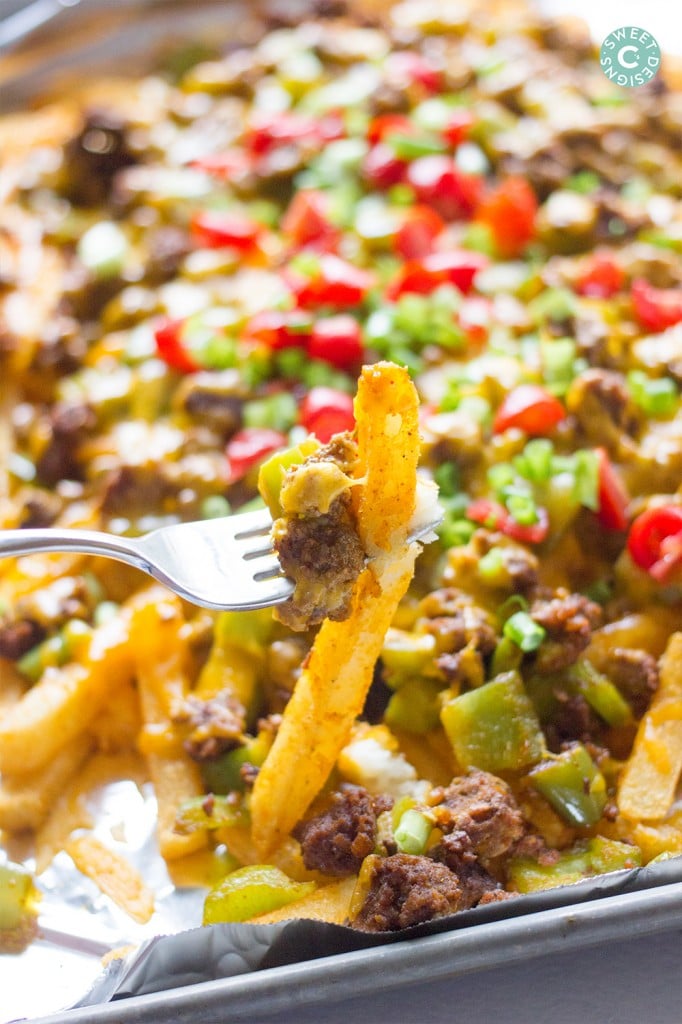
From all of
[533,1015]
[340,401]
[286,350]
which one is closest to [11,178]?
[286,350]

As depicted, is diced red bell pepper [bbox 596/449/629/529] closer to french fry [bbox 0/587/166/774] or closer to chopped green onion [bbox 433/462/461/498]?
chopped green onion [bbox 433/462/461/498]

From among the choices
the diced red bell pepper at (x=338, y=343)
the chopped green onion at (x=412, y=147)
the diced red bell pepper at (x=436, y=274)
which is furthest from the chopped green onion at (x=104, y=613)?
the chopped green onion at (x=412, y=147)

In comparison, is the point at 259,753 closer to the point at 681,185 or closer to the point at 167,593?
the point at 167,593

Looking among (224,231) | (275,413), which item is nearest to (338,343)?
(275,413)

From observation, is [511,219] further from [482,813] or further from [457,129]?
[482,813]

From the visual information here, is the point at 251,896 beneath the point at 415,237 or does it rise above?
beneath

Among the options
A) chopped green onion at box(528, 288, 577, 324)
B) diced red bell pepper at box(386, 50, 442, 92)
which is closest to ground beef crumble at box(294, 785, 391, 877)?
chopped green onion at box(528, 288, 577, 324)
